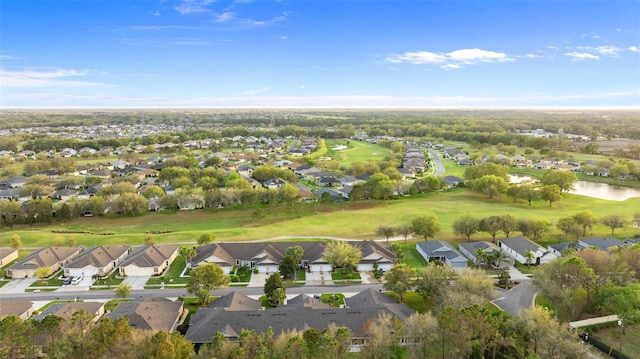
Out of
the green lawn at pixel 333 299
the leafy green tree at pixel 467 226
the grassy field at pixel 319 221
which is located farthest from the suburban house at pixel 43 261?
the leafy green tree at pixel 467 226

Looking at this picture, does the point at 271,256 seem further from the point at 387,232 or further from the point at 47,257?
the point at 47,257

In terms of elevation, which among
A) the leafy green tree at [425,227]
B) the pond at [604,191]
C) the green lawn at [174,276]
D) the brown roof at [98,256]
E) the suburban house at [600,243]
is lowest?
the green lawn at [174,276]

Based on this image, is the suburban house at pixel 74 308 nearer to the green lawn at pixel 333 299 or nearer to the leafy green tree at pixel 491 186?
the green lawn at pixel 333 299

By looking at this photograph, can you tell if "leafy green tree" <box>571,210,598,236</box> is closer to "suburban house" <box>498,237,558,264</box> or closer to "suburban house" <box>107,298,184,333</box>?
"suburban house" <box>498,237,558,264</box>

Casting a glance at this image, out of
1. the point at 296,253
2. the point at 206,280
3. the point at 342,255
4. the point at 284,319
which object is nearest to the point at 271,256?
the point at 296,253

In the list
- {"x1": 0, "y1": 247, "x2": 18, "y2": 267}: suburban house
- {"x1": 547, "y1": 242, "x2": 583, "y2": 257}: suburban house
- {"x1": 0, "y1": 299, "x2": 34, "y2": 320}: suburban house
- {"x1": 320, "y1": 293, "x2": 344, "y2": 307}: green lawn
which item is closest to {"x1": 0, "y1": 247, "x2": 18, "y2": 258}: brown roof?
{"x1": 0, "y1": 247, "x2": 18, "y2": 267}: suburban house
